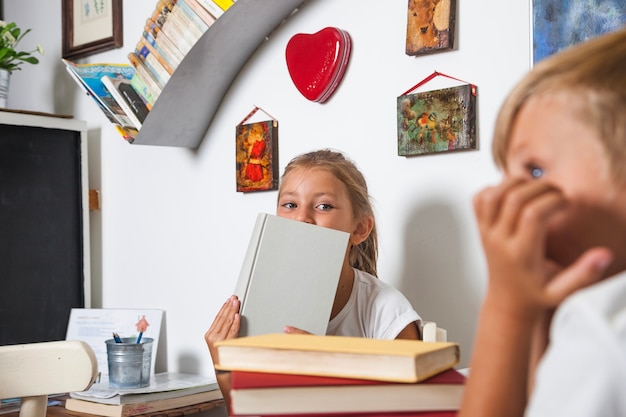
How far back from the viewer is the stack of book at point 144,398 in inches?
63.1

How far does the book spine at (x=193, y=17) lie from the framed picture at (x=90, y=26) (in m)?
0.49

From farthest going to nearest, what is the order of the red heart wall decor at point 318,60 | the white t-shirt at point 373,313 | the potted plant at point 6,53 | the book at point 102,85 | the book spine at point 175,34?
the potted plant at point 6,53 < the book at point 102,85 < the book spine at point 175,34 < the red heart wall decor at point 318,60 < the white t-shirt at point 373,313

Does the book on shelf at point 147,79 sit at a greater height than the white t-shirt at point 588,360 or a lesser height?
greater

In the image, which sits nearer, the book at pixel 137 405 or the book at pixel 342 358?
the book at pixel 342 358

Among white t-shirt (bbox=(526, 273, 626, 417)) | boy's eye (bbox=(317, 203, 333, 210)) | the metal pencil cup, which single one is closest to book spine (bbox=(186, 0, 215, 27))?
boy's eye (bbox=(317, 203, 333, 210))

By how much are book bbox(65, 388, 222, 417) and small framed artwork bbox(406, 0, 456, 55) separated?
881 mm

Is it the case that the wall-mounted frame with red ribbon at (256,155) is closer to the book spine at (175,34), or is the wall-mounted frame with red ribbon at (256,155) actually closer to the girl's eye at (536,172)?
the book spine at (175,34)

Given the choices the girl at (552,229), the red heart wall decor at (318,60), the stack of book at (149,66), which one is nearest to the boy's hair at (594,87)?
the girl at (552,229)

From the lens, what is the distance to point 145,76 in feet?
5.62

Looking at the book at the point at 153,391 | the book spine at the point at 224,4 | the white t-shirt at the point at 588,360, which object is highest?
the book spine at the point at 224,4

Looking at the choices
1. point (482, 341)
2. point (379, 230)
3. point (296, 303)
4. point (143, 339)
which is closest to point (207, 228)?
point (143, 339)

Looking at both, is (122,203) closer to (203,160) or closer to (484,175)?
(203,160)

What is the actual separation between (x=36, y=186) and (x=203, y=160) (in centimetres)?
53

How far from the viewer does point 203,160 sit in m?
1.85
